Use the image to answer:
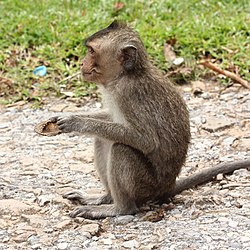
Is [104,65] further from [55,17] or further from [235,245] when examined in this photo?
[55,17]

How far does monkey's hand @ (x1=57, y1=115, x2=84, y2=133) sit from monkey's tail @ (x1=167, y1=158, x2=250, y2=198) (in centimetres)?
92

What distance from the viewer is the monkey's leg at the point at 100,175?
19.1ft

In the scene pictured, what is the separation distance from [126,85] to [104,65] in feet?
0.82

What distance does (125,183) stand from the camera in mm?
5508

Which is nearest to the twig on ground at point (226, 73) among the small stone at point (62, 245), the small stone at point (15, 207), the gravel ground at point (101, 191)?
the gravel ground at point (101, 191)

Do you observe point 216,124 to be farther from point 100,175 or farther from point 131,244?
point 131,244

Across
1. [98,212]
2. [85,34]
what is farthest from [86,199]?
[85,34]

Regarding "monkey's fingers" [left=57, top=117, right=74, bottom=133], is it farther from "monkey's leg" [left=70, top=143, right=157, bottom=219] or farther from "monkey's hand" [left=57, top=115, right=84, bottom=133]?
"monkey's leg" [left=70, top=143, right=157, bottom=219]

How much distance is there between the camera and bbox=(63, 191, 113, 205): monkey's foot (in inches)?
235

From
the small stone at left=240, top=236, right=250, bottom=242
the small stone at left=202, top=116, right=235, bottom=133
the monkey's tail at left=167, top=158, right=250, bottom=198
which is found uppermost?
the small stone at left=202, top=116, right=235, bottom=133

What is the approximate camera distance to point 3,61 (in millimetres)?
8922

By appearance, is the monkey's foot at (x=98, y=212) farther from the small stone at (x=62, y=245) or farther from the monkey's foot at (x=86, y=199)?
the small stone at (x=62, y=245)

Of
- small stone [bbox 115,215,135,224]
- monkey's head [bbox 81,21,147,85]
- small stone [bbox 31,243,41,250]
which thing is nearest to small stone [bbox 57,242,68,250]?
small stone [bbox 31,243,41,250]

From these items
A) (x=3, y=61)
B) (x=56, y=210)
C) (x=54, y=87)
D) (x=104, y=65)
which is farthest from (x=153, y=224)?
(x=3, y=61)
